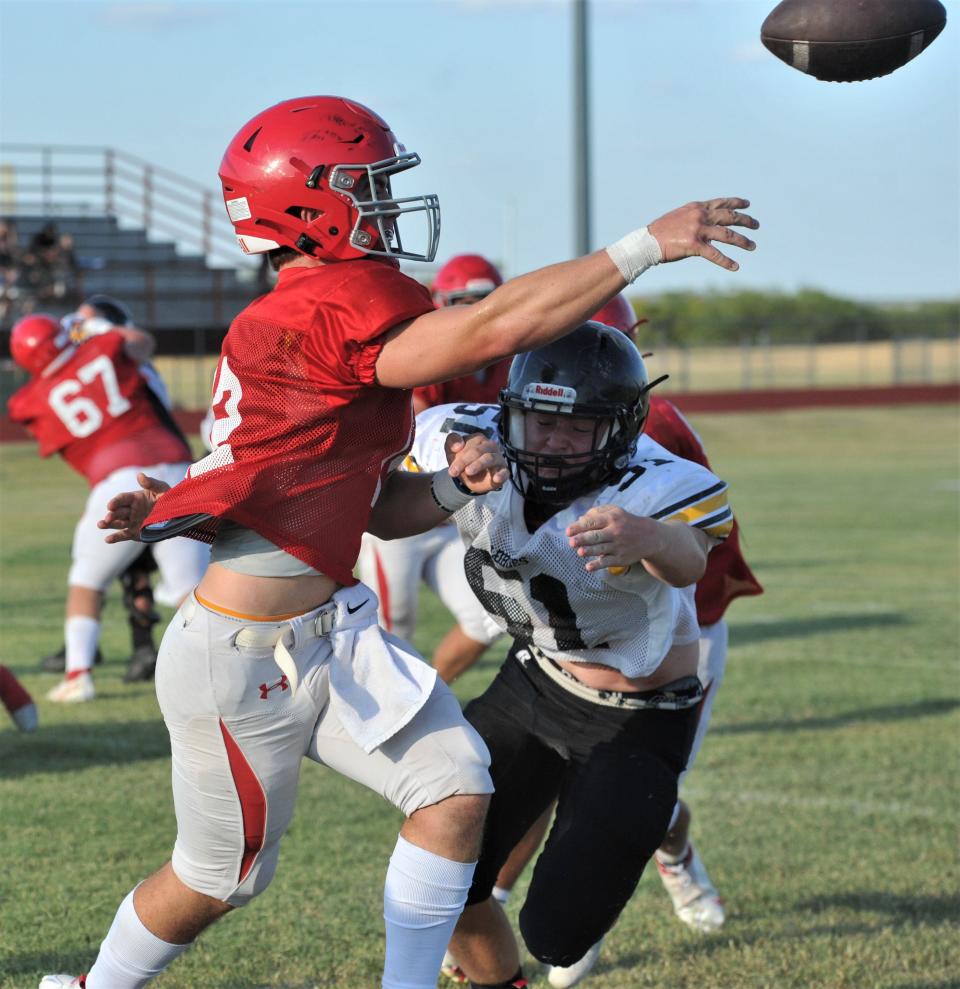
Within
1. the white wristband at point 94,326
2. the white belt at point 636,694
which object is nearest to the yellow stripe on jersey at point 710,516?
the white belt at point 636,694

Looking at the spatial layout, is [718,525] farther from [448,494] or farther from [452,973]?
[452,973]

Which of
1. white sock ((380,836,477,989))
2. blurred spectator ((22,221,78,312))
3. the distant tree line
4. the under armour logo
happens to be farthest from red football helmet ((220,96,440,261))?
the distant tree line

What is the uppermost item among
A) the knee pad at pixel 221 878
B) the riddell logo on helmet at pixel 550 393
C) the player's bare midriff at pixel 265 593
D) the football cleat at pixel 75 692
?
the riddell logo on helmet at pixel 550 393

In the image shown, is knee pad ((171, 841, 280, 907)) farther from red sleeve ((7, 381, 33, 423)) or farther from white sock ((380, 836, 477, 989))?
red sleeve ((7, 381, 33, 423))

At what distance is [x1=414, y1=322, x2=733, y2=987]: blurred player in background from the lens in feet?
11.2

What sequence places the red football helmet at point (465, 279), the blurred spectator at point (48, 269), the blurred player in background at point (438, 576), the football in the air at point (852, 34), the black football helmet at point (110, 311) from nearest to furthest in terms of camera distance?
the football in the air at point (852, 34), the blurred player in background at point (438, 576), the red football helmet at point (465, 279), the black football helmet at point (110, 311), the blurred spectator at point (48, 269)

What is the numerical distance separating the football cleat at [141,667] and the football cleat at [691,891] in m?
3.86

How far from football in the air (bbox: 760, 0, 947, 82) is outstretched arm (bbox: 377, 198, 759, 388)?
1.06 meters

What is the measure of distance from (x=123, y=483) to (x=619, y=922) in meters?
3.89

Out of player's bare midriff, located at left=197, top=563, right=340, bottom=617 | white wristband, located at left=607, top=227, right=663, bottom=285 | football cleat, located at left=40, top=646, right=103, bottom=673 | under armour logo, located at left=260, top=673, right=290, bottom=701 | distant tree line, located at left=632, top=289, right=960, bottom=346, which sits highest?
white wristband, located at left=607, top=227, right=663, bottom=285

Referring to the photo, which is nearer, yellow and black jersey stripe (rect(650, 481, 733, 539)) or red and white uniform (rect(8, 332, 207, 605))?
yellow and black jersey stripe (rect(650, 481, 733, 539))

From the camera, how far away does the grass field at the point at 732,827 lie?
401 cm

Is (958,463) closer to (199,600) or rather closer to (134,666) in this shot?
(134,666)

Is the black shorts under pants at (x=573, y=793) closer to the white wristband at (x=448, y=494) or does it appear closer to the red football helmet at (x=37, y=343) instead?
the white wristband at (x=448, y=494)
